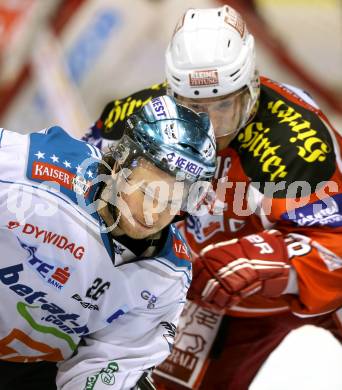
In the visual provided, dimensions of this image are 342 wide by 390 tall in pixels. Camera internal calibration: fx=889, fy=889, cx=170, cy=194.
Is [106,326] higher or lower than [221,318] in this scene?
higher

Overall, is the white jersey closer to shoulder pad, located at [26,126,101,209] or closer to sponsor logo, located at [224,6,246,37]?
shoulder pad, located at [26,126,101,209]

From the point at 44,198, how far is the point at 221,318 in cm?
96

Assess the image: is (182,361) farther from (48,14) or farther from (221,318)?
(48,14)

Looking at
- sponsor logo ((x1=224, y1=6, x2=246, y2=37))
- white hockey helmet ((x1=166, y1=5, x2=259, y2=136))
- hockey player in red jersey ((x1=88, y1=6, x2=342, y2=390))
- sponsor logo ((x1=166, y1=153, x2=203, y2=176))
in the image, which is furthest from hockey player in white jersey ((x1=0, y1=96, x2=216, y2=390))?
sponsor logo ((x1=224, y1=6, x2=246, y2=37))

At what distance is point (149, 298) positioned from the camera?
5.95ft

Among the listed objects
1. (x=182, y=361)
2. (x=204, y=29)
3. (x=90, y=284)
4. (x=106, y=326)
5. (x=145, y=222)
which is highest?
(x=204, y=29)

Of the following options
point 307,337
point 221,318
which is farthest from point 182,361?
point 307,337

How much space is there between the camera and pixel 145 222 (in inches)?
68.2

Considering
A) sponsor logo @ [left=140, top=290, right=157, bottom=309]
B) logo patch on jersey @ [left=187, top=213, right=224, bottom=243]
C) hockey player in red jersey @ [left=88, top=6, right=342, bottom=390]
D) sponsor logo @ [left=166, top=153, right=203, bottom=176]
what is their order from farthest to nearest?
1. logo patch on jersey @ [left=187, top=213, right=224, bottom=243]
2. hockey player in red jersey @ [left=88, top=6, right=342, bottom=390]
3. sponsor logo @ [left=140, top=290, right=157, bottom=309]
4. sponsor logo @ [left=166, top=153, right=203, bottom=176]

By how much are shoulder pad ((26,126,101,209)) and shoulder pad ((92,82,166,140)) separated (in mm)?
520

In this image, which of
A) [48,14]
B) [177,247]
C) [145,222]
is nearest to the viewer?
[145,222]

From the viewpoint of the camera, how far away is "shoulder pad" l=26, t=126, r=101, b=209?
1772 millimetres

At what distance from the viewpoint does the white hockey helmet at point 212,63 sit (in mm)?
2303

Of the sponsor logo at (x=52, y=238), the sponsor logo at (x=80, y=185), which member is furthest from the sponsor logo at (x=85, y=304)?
the sponsor logo at (x=80, y=185)
